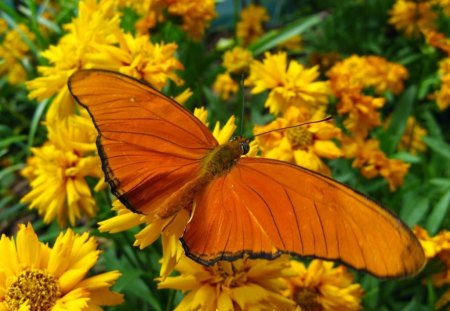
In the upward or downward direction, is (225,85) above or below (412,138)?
above

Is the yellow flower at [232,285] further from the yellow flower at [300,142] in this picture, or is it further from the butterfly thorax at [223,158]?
the yellow flower at [300,142]

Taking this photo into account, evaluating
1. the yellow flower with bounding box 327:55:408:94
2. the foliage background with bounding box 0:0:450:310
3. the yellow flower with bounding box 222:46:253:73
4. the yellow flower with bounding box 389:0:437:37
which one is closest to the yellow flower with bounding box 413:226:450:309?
the foliage background with bounding box 0:0:450:310

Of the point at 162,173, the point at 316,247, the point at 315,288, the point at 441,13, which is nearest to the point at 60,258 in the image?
the point at 162,173

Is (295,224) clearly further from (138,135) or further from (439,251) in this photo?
(439,251)

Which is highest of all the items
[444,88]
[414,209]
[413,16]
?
[413,16]

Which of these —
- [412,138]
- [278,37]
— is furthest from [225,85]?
→ [412,138]

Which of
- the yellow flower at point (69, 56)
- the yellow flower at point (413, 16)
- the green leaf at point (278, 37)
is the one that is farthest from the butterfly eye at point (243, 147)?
the yellow flower at point (413, 16)

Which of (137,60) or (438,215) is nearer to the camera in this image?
(137,60)

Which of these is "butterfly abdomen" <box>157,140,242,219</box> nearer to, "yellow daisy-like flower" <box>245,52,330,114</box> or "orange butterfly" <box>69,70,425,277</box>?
"orange butterfly" <box>69,70,425,277</box>
